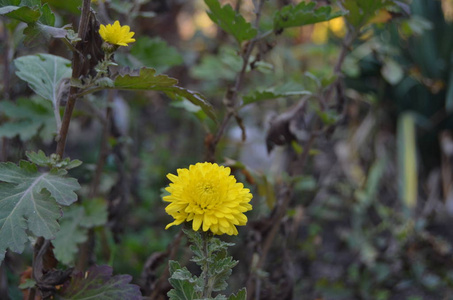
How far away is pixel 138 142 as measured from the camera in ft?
9.26

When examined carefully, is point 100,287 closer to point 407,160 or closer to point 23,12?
point 23,12

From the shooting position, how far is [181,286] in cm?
85

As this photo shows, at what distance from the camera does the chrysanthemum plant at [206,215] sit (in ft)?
2.58

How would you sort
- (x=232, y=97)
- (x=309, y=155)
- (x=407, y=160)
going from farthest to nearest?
(x=407, y=160)
(x=309, y=155)
(x=232, y=97)

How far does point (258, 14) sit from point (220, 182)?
55cm

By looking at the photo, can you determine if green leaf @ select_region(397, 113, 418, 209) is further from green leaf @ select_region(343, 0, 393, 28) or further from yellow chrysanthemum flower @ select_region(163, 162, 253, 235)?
yellow chrysanthemum flower @ select_region(163, 162, 253, 235)

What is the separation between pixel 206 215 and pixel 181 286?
0.53 ft

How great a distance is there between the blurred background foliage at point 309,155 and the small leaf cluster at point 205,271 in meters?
0.39

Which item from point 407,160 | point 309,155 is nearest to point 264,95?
point 309,155

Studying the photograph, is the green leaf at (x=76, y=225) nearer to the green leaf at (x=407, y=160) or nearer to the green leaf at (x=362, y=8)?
the green leaf at (x=362, y=8)

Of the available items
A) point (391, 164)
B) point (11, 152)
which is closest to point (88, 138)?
point (11, 152)

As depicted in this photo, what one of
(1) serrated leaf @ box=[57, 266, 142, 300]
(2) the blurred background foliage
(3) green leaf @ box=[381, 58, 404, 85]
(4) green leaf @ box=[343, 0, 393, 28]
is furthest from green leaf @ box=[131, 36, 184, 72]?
(3) green leaf @ box=[381, 58, 404, 85]

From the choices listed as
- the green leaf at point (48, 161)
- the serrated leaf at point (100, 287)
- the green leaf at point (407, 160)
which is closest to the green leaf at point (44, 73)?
the green leaf at point (48, 161)

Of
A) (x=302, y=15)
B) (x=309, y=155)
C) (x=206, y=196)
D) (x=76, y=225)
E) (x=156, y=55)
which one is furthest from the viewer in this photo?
(x=309, y=155)
